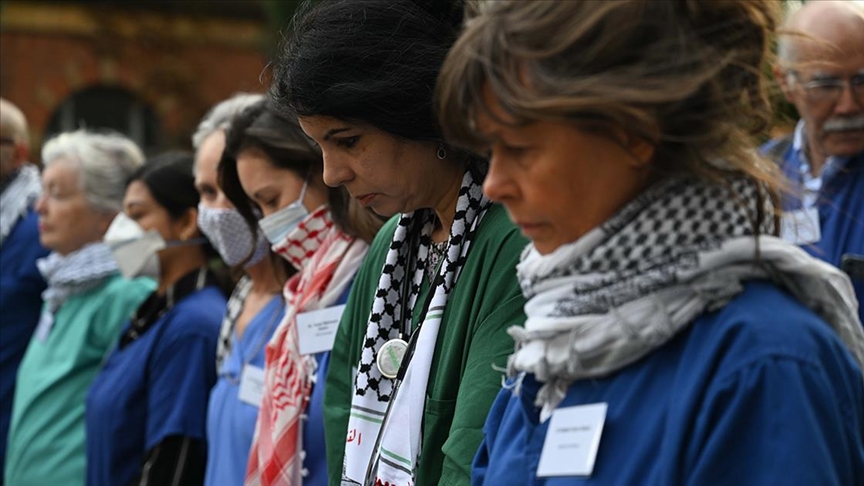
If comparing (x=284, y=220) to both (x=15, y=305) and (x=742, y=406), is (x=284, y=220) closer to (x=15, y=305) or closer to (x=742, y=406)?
(x=742, y=406)

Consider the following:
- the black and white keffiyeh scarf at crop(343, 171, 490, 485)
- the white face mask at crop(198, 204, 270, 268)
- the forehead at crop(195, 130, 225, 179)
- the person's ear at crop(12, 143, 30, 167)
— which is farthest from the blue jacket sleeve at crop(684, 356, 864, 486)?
the person's ear at crop(12, 143, 30, 167)

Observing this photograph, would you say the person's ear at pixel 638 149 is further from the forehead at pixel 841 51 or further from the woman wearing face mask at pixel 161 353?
the woman wearing face mask at pixel 161 353

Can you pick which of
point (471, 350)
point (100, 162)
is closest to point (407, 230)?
point (471, 350)

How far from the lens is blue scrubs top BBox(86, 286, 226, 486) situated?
Answer: 13.6 ft

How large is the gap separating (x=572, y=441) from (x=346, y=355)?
1.28 m

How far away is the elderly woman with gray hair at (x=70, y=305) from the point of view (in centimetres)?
479

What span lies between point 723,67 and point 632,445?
0.54 m

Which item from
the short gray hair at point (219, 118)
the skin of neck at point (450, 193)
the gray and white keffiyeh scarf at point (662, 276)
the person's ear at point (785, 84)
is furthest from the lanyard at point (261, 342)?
the gray and white keffiyeh scarf at point (662, 276)

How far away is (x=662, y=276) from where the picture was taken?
1.65m

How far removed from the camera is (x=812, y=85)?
143 inches

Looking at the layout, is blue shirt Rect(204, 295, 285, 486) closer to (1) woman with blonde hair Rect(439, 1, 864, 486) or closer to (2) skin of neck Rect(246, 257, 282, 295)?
(2) skin of neck Rect(246, 257, 282, 295)

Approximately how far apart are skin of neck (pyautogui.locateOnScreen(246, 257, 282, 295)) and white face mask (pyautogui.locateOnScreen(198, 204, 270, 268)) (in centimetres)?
4

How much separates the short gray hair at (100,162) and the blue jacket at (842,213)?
122 inches

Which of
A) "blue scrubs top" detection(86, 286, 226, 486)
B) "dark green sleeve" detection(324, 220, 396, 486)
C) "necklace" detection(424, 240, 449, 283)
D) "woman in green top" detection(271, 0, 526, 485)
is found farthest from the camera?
"blue scrubs top" detection(86, 286, 226, 486)
